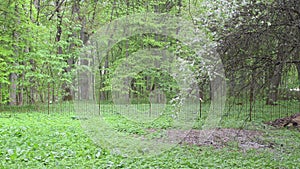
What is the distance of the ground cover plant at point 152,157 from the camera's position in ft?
17.0

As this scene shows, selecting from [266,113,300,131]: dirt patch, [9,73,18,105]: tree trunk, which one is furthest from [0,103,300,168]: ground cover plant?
[9,73,18,105]: tree trunk

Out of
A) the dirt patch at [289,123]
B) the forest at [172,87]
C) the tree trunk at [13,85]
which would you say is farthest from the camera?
the tree trunk at [13,85]

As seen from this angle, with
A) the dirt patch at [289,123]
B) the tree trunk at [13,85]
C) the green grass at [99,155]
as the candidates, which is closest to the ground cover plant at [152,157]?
the green grass at [99,155]

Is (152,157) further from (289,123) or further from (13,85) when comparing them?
(13,85)

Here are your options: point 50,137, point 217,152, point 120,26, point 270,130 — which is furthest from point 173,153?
point 120,26

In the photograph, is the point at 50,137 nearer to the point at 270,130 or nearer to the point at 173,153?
the point at 173,153

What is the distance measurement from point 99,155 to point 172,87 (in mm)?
4453

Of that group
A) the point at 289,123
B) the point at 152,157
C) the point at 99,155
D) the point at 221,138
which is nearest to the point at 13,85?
the point at 99,155

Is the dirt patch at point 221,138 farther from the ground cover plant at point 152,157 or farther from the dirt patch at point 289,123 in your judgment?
the dirt patch at point 289,123

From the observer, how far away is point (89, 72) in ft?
48.3

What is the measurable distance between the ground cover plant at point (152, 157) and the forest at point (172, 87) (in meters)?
0.02

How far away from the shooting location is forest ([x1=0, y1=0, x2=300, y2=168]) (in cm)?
496

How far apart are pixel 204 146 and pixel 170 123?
318 cm

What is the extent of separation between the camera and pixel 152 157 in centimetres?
573
